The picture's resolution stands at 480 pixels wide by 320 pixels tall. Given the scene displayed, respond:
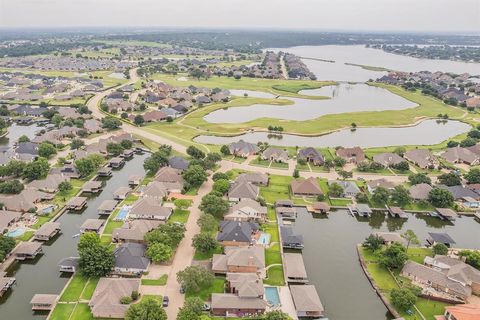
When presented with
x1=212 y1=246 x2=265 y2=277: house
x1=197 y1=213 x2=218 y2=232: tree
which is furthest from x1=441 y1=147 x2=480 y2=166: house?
x1=197 y1=213 x2=218 y2=232: tree

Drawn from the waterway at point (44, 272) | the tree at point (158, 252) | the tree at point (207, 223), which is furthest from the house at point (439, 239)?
the waterway at point (44, 272)

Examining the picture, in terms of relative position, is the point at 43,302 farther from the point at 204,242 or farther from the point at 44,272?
the point at 204,242

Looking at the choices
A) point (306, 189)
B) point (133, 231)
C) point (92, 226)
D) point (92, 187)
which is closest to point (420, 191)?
point (306, 189)

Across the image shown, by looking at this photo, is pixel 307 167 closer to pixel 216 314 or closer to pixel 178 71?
pixel 216 314

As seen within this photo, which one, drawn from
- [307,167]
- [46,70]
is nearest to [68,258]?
[307,167]

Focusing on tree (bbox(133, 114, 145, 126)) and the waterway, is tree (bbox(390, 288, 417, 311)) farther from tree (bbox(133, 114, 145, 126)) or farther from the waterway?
tree (bbox(133, 114, 145, 126))

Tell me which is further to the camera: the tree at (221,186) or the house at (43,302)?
the tree at (221,186)

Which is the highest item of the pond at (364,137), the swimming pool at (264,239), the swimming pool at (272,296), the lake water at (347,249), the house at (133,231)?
the house at (133,231)

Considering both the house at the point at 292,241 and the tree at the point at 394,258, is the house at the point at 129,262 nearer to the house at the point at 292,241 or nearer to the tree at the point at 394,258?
the house at the point at 292,241
